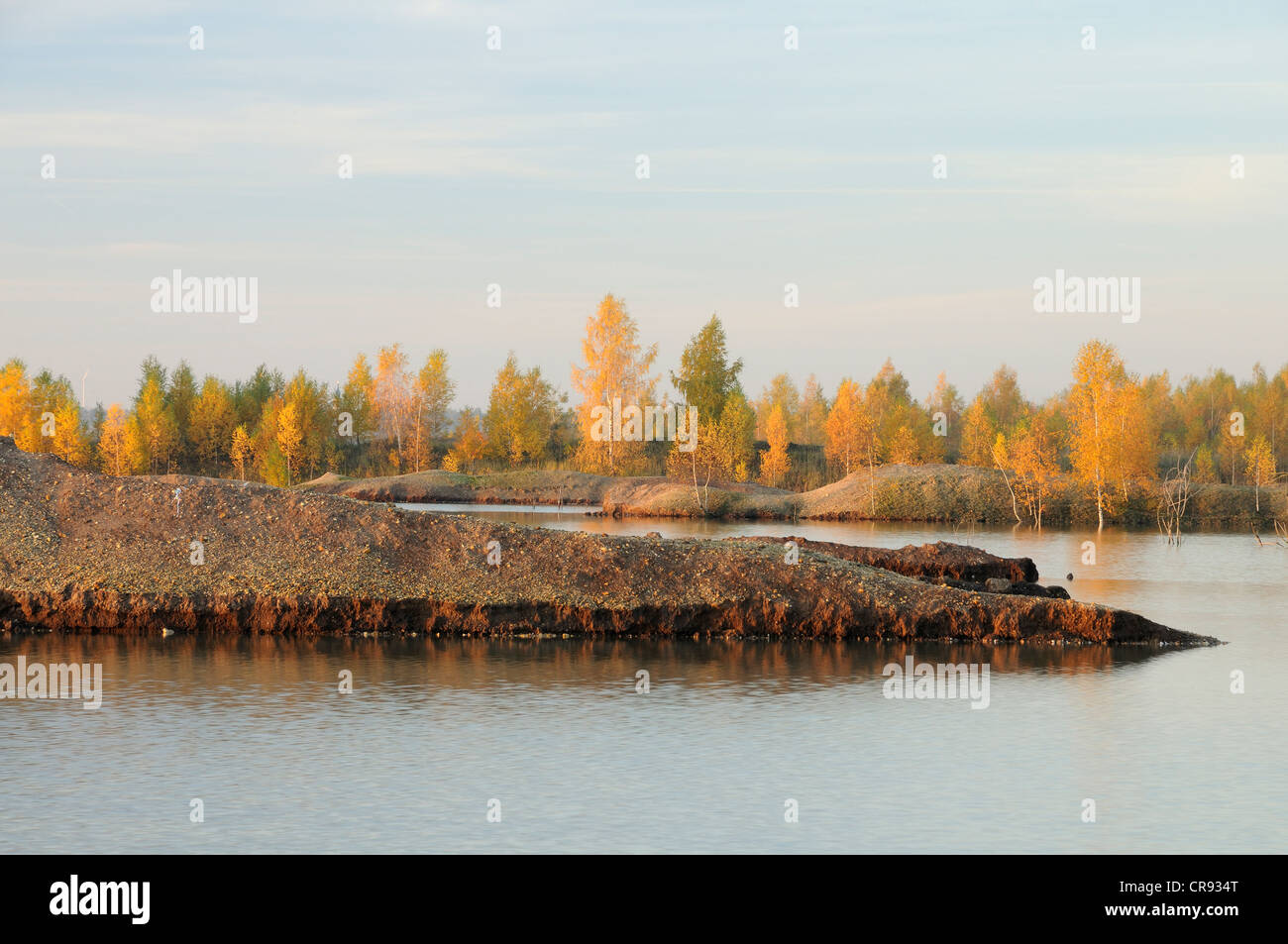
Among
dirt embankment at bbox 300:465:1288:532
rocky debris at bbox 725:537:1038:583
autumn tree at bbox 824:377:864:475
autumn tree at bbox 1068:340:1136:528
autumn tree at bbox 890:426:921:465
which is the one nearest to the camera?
rocky debris at bbox 725:537:1038:583

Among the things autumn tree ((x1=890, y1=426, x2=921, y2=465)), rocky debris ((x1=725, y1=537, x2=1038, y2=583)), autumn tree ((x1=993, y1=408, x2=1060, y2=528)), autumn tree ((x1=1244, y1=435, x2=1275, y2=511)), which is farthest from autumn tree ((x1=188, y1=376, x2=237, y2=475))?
rocky debris ((x1=725, y1=537, x2=1038, y2=583))

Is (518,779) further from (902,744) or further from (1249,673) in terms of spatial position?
(1249,673)

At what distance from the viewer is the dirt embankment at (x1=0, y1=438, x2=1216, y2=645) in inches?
909

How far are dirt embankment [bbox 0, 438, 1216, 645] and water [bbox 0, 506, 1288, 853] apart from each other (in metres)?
0.81

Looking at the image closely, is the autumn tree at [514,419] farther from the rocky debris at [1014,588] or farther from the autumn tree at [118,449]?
the rocky debris at [1014,588]

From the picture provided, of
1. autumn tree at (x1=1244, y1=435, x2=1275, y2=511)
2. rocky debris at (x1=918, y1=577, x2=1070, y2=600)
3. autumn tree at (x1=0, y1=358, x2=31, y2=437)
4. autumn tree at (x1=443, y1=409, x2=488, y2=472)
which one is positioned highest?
autumn tree at (x1=0, y1=358, x2=31, y2=437)

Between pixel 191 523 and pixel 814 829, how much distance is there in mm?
18013

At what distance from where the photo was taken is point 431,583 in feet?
78.2

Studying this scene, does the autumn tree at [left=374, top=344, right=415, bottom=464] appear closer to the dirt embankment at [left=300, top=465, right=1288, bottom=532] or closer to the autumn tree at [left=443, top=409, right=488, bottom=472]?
the autumn tree at [left=443, top=409, right=488, bottom=472]

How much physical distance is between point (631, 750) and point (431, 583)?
10.5 metres

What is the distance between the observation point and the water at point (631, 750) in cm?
1098

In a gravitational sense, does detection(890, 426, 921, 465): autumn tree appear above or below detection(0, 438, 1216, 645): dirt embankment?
above

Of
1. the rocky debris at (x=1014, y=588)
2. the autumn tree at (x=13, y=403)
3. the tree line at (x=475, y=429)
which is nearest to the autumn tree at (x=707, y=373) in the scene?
the tree line at (x=475, y=429)
